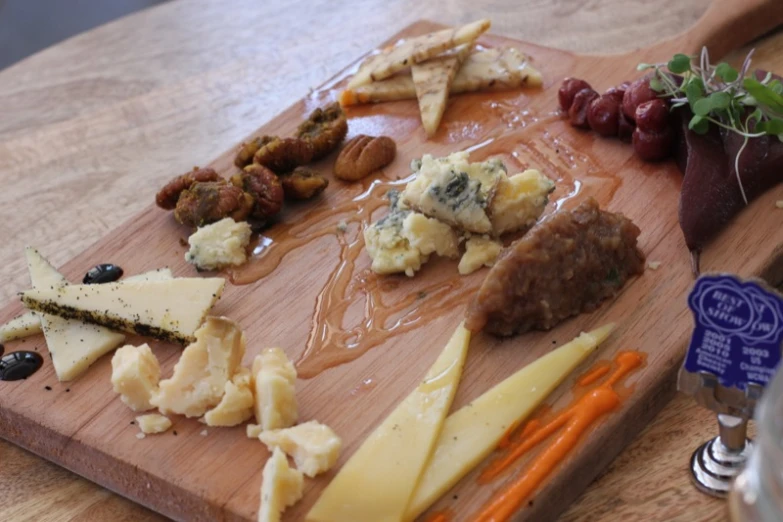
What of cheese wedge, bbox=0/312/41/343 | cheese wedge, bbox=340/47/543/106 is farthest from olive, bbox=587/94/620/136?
cheese wedge, bbox=0/312/41/343

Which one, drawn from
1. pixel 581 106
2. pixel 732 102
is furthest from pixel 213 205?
pixel 732 102

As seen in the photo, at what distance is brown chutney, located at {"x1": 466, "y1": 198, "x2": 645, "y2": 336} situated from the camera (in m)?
2.23

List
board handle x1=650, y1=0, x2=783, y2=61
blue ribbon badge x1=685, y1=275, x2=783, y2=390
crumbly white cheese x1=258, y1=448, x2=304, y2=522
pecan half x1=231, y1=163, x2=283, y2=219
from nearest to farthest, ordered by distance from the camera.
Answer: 1. blue ribbon badge x1=685, y1=275, x2=783, y2=390
2. crumbly white cheese x1=258, y1=448, x2=304, y2=522
3. pecan half x1=231, y1=163, x2=283, y2=219
4. board handle x1=650, y1=0, x2=783, y2=61

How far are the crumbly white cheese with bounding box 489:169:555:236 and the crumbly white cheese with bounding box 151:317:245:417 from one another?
0.78 metres

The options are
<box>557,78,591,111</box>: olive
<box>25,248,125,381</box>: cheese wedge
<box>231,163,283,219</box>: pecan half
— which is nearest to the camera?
<box>25,248,125,381</box>: cheese wedge

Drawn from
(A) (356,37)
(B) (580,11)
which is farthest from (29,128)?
(B) (580,11)

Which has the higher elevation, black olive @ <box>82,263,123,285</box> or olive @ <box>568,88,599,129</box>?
black olive @ <box>82,263,123,285</box>

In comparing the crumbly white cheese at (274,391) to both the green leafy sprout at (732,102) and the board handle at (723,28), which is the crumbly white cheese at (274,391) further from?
the board handle at (723,28)

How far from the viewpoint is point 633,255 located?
2.41 m

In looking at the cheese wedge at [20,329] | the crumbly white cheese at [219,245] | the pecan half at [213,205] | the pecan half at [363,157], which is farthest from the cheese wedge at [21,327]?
the pecan half at [363,157]

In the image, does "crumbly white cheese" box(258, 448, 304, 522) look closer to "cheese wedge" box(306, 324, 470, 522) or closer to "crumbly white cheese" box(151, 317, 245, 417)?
"cheese wedge" box(306, 324, 470, 522)

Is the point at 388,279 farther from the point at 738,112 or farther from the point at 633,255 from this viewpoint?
the point at 738,112

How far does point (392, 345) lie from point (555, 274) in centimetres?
42

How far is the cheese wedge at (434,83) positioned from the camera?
3145 mm
